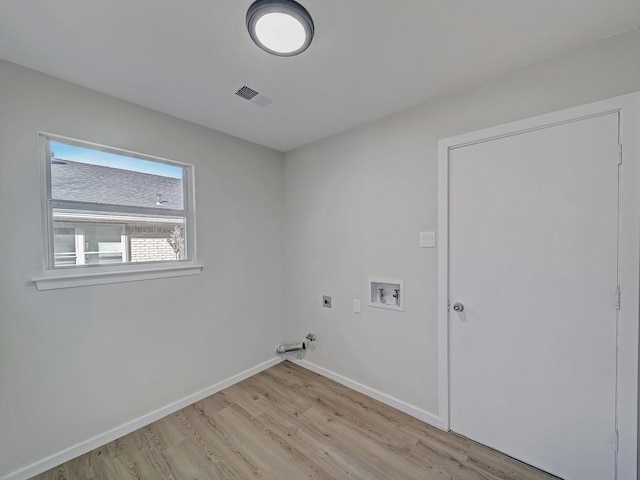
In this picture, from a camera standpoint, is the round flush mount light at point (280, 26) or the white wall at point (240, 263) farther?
the white wall at point (240, 263)

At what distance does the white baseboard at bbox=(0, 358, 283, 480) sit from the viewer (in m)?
1.54

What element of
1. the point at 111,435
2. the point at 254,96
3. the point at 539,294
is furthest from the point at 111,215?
the point at 539,294

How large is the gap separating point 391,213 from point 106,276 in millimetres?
2207

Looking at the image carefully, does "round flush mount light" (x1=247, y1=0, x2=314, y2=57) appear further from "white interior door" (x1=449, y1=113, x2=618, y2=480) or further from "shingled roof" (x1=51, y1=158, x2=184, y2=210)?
"shingled roof" (x1=51, y1=158, x2=184, y2=210)

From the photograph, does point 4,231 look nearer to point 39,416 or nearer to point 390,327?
point 39,416

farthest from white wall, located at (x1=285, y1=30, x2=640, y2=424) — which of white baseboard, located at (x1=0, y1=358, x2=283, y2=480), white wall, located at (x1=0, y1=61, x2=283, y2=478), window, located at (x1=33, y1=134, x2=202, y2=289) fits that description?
window, located at (x1=33, y1=134, x2=202, y2=289)

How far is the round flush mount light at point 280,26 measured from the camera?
1.12m

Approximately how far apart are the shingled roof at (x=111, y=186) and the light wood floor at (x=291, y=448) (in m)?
1.74

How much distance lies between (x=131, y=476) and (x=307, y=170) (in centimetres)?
273

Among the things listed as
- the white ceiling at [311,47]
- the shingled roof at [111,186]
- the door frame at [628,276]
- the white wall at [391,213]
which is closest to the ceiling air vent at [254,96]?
the white ceiling at [311,47]

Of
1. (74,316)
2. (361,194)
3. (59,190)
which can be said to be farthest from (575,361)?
(59,190)

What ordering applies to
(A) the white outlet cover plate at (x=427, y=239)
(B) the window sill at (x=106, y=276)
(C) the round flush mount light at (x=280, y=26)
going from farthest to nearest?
(A) the white outlet cover plate at (x=427, y=239) → (B) the window sill at (x=106, y=276) → (C) the round flush mount light at (x=280, y=26)

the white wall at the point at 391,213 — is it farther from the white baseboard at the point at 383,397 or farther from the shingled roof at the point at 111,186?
the shingled roof at the point at 111,186

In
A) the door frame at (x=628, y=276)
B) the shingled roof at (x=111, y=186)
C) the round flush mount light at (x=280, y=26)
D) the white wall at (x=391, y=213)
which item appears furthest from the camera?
the shingled roof at (x=111, y=186)
